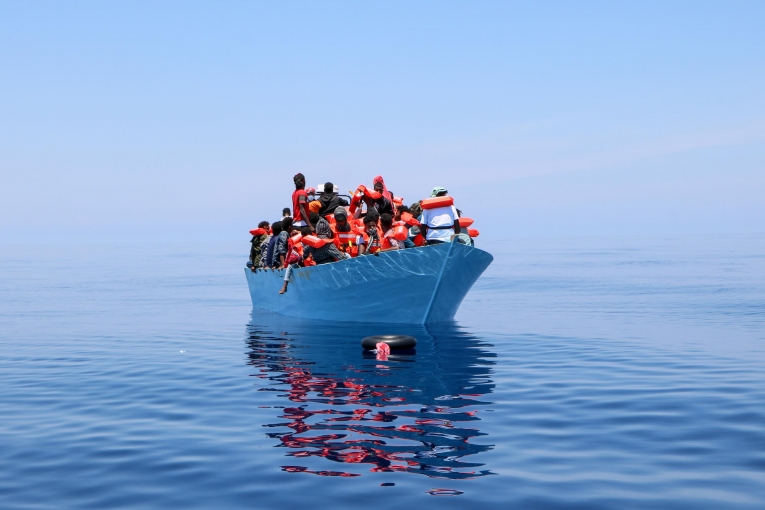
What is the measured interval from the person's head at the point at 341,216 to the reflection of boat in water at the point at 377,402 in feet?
10.5

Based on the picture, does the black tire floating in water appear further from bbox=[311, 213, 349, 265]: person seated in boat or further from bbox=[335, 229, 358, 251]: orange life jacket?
bbox=[335, 229, 358, 251]: orange life jacket

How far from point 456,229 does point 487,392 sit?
7.89 m

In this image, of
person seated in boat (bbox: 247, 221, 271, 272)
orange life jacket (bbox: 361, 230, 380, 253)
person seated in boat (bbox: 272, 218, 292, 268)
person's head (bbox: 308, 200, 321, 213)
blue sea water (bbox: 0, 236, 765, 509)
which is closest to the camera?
blue sea water (bbox: 0, 236, 765, 509)

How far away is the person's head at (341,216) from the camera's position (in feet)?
63.8

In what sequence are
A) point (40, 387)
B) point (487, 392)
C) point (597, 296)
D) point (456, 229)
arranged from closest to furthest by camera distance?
point (487, 392), point (40, 387), point (456, 229), point (597, 296)

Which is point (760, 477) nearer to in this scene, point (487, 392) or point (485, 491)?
point (485, 491)

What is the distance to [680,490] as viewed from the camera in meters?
6.23

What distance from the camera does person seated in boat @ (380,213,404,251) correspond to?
19531mm

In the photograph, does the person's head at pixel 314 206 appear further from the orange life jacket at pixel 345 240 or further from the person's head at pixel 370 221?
the person's head at pixel 370 221

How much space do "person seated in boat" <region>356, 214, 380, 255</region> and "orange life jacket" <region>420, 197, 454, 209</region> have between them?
1.75 metres

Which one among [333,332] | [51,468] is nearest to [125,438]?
[51,468]

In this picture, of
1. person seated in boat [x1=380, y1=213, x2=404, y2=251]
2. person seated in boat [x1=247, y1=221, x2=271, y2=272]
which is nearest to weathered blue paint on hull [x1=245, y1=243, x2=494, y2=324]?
person seated in boat [x1=380, y1=213, x2=404, y2=251]

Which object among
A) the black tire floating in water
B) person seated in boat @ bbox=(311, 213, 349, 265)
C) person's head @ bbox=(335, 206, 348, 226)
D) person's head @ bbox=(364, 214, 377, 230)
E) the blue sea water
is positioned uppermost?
person's head @ bbox=(335, 206, 348, 226)

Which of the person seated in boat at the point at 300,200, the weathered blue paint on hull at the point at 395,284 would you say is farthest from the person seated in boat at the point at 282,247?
the person seated in boat at the point at 300,200
